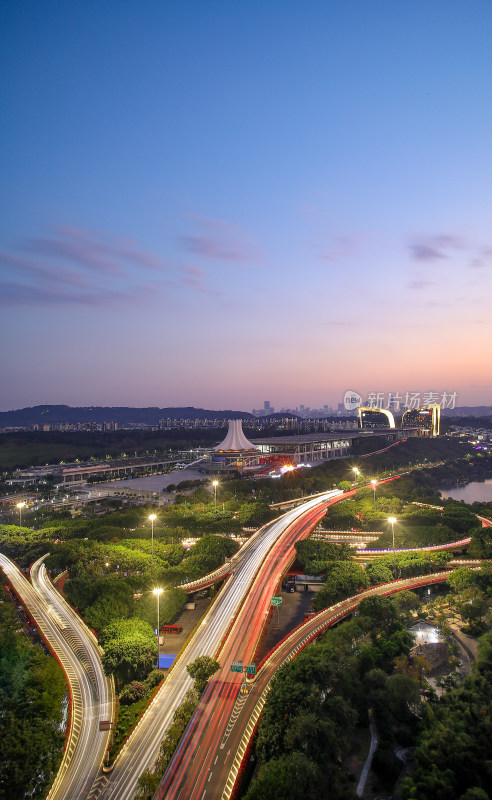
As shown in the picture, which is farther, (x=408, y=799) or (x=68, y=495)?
(x=68, y=495)

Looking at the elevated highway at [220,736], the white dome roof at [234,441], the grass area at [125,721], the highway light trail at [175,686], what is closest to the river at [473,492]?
the white dome roof at [234,441]

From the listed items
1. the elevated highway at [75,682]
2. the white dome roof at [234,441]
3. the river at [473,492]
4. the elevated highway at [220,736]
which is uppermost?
the white dome roof at [234,441]

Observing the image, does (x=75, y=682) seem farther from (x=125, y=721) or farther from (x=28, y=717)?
(x=125, y=721)

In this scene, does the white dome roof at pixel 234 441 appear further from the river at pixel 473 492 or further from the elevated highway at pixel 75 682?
the elevated highway at pixel 75 682

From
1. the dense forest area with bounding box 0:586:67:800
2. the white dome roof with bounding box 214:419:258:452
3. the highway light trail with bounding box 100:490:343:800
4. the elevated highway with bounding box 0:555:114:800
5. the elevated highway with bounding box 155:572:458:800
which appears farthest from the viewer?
the white dome roof with bounding box 214:419:258:452

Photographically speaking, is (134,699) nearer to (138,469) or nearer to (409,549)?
(409,549)

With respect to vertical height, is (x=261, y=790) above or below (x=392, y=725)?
above

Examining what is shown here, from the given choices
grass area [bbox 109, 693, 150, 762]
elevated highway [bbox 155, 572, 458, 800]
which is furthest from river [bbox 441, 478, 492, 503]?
grass area [bbox 109, 693, 150, 762]

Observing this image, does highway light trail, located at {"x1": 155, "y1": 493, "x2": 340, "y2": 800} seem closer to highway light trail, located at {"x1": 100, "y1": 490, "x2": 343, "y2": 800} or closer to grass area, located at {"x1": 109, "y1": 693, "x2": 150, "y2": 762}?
highway light trail, located at {"x1": 100, "y1": 490, "x2": 343, "y2": 800}

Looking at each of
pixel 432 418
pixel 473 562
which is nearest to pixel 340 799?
pixel 473 562
